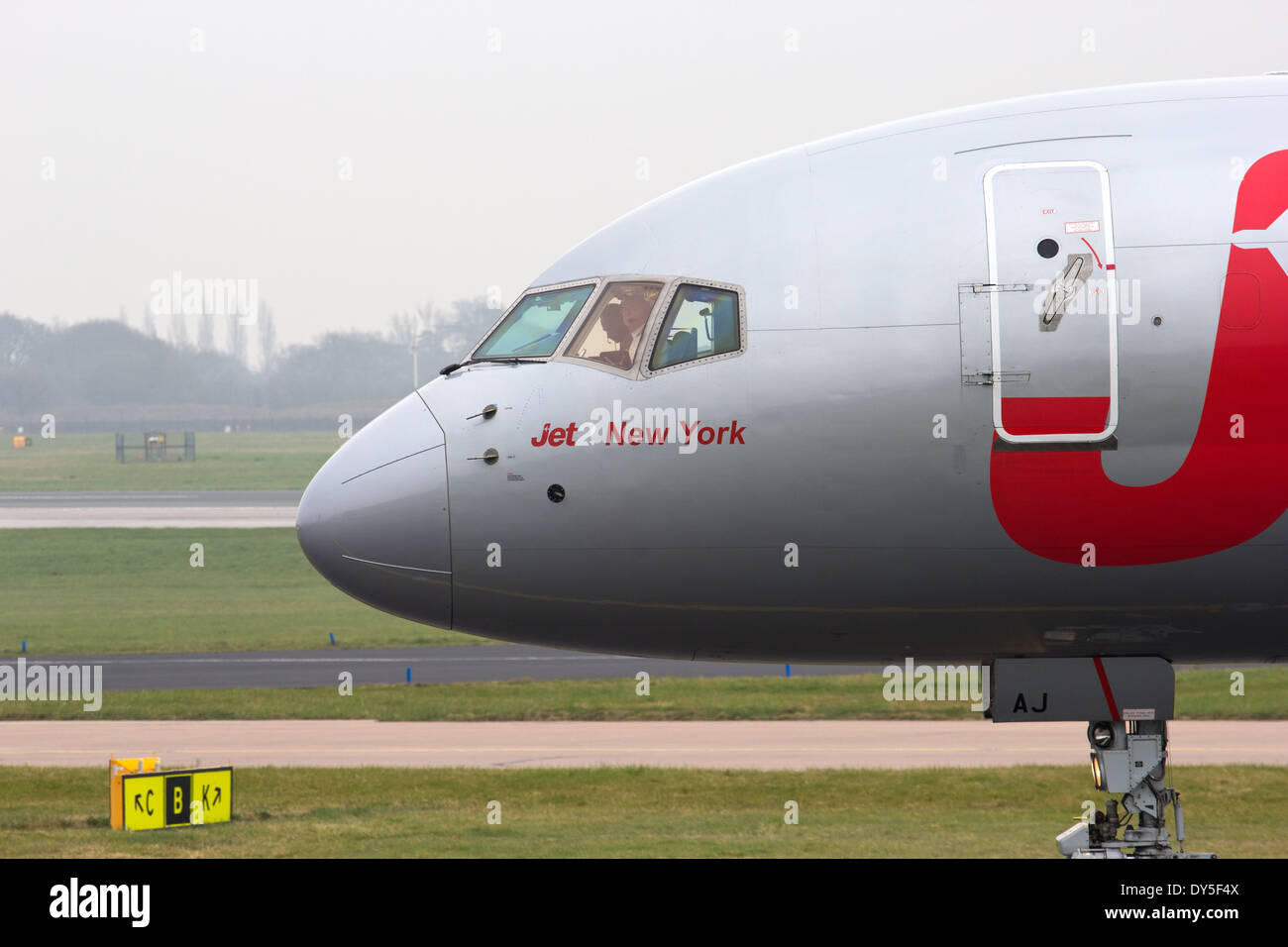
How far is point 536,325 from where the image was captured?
34.8 ft

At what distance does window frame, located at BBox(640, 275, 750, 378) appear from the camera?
9.83 metres

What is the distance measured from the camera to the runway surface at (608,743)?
25391 millimetres

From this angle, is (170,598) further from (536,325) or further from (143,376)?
(143,376)

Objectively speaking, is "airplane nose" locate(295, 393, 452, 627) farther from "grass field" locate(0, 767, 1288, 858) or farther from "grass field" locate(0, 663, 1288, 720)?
"grass field" locate(0, 663, 1288, 720)

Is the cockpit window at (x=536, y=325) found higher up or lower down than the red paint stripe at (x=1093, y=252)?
lower down

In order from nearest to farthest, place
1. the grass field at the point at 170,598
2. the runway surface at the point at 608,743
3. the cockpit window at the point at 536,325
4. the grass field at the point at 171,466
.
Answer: the cockpit window at the point at 536,325, the runway surface at the point at 608,743, the grass field at the point at 170,598, the grass field at the point at 171,466

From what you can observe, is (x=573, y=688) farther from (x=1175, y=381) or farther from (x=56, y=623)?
(x=1175, y=381)

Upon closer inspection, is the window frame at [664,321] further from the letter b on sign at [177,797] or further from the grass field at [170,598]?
the grass field at [170,598]

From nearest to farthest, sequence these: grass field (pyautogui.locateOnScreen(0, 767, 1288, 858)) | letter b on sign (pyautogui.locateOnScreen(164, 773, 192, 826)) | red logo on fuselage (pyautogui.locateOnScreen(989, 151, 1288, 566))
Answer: red logo on fuselage (pyautogui.locateOnScreen(989, 151, 1288, 566)), grass field (pyautogui.locateOnScreen(0, 767, 1288, 858)), letter b on sign (pyautogui.locateOnScreen(164, 773, 192, 826))

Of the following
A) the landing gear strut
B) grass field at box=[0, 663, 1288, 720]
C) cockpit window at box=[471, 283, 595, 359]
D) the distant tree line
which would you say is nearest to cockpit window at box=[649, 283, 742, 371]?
cockpit window at box=[471, 283, 595, 359]

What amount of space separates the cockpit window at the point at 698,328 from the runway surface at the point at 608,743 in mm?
15894

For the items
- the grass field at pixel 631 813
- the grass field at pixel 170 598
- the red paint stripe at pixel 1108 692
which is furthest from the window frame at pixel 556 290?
the grass field at pixel 170 598

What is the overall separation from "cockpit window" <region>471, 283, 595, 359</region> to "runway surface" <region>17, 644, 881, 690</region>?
23829 millimetres

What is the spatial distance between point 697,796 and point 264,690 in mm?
14566
